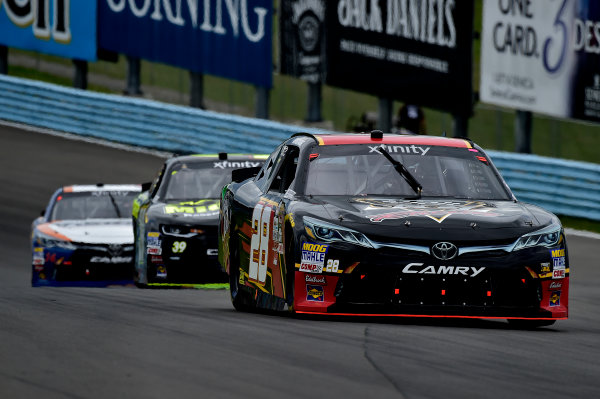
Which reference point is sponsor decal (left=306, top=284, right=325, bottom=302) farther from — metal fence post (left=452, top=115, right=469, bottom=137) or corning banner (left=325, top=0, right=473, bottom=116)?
metal fence post (left=452, top=115, right=469, bottom=137)

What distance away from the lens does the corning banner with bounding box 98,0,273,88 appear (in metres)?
28.2

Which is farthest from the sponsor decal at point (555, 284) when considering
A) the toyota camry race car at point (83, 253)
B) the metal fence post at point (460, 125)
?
the metal fence post at point (460, 125)

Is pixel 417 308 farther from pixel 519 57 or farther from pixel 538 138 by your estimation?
pixel 538 138

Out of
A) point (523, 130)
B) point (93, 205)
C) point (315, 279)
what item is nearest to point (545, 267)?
point (315, 279)

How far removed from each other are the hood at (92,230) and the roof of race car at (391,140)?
644 centimetres

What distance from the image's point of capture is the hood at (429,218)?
880cm

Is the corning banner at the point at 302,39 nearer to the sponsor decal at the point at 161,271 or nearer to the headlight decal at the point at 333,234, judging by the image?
the sponsor decal at the point at 161,271

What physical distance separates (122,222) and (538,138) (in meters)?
20.9

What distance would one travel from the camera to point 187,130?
91.3 feet

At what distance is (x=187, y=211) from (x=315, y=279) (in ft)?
19.7

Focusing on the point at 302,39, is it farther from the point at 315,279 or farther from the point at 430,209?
the point at 315,279

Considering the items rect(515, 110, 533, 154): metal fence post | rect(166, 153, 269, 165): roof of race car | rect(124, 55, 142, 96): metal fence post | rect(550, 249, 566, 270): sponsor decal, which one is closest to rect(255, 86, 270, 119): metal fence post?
rect(124, 55, 142, 96): metal fence post

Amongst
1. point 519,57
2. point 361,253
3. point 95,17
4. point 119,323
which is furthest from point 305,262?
point 95,17

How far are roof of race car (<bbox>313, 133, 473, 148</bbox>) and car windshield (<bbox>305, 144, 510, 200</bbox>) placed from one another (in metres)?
0.07
